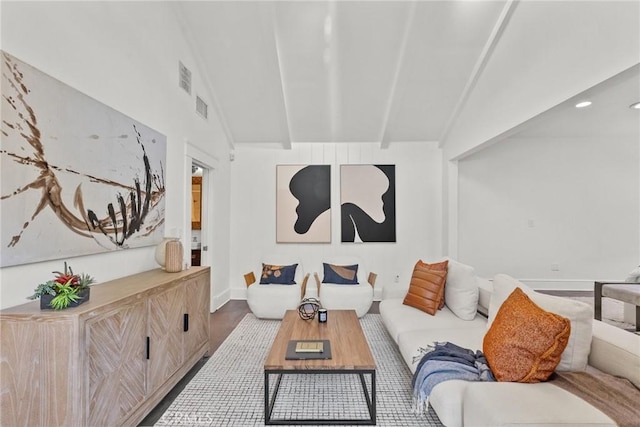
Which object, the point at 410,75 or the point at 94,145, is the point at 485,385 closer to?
the point at 94,145

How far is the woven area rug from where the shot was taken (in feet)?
6.93

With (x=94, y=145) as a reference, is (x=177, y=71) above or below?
above

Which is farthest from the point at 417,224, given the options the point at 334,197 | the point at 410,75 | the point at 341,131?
the point at 410,75

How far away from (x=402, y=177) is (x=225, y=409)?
Result: 14.3ft

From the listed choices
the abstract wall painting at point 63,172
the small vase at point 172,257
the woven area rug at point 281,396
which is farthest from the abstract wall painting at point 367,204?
the abstract wall painting at point 63,172

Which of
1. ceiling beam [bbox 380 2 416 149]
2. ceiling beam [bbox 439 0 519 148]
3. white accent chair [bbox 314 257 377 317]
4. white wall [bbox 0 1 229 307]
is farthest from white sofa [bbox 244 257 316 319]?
ceiling beam [bbox 439 0 519 148]

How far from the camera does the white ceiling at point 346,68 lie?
3.31 metres

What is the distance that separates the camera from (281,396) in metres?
2.37

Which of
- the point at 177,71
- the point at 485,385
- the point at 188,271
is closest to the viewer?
the point at 485,385

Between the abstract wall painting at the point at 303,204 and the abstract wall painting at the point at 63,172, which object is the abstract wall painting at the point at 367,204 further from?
the abstract wall painting at the point at 63,172

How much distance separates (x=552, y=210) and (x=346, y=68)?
460 cm

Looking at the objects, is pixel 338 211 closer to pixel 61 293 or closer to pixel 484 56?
pixel 484 56

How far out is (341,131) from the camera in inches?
201

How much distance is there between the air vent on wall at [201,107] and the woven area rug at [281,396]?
9.57 ft
